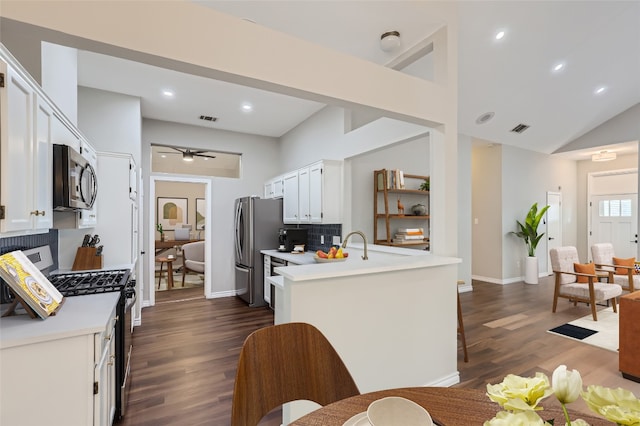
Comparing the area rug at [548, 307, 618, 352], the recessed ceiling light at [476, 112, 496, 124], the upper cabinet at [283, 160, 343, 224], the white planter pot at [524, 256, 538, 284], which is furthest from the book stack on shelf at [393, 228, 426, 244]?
the white planter pot at [524, 256, 538, 284]

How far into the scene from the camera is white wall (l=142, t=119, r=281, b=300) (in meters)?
5.14

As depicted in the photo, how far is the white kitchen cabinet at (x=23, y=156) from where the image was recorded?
4.29 ft

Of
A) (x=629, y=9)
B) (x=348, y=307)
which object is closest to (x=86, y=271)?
(x=348, y=307)

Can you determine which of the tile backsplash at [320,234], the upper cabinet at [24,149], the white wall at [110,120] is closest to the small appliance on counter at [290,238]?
the tile backsplash at [320,234]

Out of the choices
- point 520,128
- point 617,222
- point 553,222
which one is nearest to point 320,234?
point 520,128

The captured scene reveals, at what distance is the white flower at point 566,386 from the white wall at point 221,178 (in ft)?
17.7

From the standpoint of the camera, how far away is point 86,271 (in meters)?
2.68

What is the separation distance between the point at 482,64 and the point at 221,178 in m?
4.54

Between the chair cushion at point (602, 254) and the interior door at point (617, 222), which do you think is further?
the interior door at point (617, 222)

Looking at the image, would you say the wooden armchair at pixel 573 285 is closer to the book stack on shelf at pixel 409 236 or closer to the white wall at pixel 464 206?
the white wall at pixel 464 206

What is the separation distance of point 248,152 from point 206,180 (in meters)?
0.98

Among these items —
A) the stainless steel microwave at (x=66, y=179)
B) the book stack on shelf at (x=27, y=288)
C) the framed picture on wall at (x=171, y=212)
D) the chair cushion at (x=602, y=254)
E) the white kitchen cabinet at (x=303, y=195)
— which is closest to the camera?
the book stack on shelf at (x=27, y=288)

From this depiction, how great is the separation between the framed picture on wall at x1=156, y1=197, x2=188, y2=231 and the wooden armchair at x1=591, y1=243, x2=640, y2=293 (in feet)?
29.1

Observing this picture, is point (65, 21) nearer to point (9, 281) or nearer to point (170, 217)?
point (9, 281)
